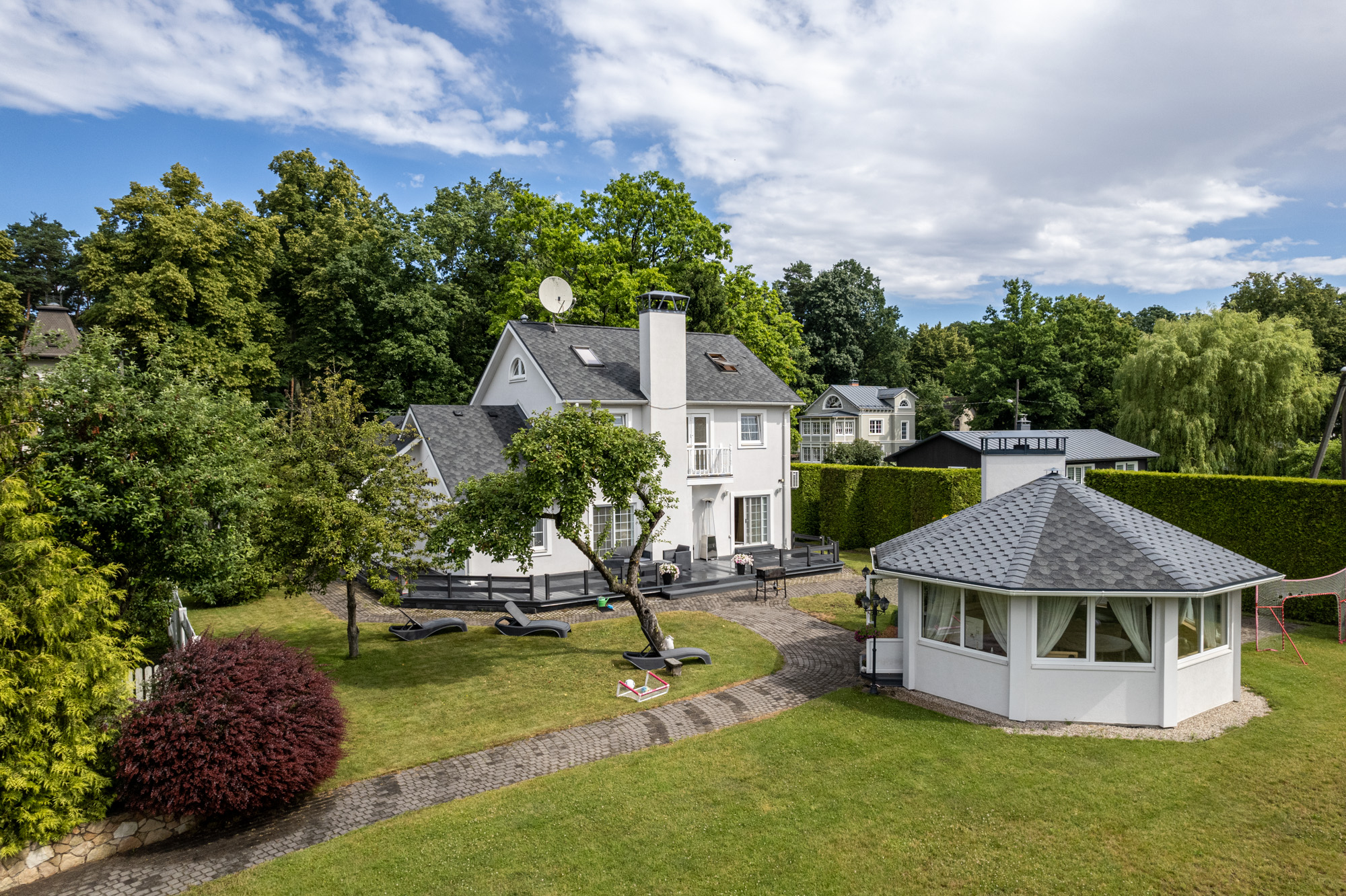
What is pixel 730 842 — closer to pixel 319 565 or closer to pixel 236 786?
pixel 236 786

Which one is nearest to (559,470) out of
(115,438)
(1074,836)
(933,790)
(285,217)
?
(115,438)

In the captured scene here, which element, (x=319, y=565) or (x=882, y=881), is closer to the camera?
(x=882, y=881)

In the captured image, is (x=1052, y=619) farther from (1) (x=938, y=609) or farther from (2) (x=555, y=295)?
(2) (x=555, y=295)

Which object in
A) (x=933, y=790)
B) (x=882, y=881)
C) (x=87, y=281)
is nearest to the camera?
(x=882, y=881)

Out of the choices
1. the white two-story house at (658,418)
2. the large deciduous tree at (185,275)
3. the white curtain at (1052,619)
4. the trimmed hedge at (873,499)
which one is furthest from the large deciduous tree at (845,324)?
the white curtain at (1052,619)

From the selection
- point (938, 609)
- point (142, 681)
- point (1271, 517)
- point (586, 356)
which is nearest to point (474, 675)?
point (142, 681)

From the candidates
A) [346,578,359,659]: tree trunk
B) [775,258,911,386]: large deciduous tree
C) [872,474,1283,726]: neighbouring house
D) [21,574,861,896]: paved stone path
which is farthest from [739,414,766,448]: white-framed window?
[775,258,911,386]: large deciduous tree

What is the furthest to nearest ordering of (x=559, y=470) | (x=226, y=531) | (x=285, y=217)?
(x=285, y=217)
(x=559, y=470)
(x=226, y=531)
